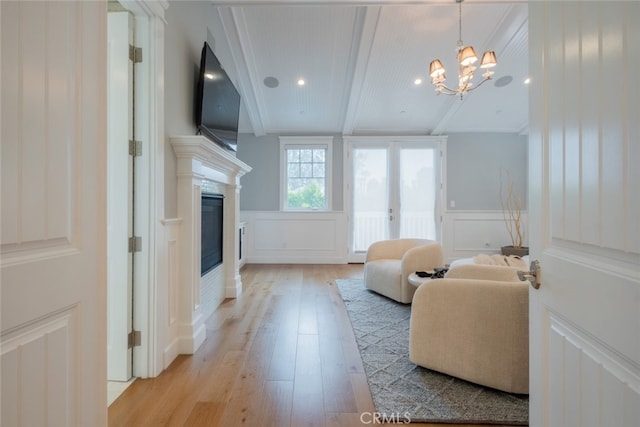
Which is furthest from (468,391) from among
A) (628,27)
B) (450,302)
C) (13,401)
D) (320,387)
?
(13,401)

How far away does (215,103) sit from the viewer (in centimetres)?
268

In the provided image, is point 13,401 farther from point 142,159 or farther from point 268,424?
point 142,159

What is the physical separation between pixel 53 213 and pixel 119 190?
1.19 metres

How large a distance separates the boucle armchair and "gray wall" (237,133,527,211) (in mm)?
3955

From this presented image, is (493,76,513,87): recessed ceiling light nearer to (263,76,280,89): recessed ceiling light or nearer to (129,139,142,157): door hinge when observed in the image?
(263,76,280,89): recessed ceiling light

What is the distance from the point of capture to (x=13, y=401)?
67cm

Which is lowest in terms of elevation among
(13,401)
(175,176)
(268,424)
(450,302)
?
(268,424)

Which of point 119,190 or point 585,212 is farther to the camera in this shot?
point 119,190

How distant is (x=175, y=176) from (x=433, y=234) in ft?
16.2

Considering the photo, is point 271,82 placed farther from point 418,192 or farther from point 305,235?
point 418,192

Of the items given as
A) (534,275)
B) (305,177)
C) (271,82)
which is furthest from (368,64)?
(534,275)

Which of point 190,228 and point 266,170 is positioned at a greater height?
point 266,170

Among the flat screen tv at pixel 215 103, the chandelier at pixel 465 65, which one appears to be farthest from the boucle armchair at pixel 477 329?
the flat screen tv at pixel 215 103

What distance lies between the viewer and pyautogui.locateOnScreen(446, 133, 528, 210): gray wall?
5.79 meters
